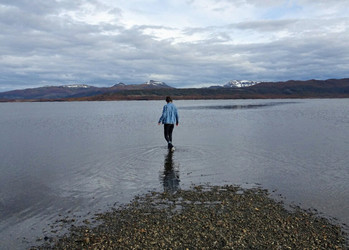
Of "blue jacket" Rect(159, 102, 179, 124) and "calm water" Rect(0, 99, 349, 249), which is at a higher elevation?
"blue jacket" Rect(159, 102, 179, 124)

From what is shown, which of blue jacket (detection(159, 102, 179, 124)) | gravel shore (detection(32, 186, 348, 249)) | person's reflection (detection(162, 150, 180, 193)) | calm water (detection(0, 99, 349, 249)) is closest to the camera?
gravel shore (detection(32, 186, 348, 249))

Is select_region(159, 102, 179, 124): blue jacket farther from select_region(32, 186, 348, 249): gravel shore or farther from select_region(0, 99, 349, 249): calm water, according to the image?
select_region(32, 186, 348, 249): gravel shore

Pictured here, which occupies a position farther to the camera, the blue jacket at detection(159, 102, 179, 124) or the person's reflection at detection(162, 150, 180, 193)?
the blue jacket at detection(159, 102, 179, 124)

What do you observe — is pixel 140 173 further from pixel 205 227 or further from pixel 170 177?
pixel 205 227

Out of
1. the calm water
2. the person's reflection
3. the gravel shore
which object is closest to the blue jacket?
the calm water

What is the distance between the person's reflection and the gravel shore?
1.30m

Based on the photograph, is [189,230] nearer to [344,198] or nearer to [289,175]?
[344,198]

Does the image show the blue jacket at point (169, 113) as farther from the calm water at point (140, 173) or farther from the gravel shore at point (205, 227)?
the gravel shore at point (205, 227)

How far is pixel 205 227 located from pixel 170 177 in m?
5.48

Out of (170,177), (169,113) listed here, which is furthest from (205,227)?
(169,113)

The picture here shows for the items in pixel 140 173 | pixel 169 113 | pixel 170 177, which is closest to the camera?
pixel 170 177

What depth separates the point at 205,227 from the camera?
8523mm

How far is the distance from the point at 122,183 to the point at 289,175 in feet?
24.4

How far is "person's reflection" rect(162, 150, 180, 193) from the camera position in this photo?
12.3m
